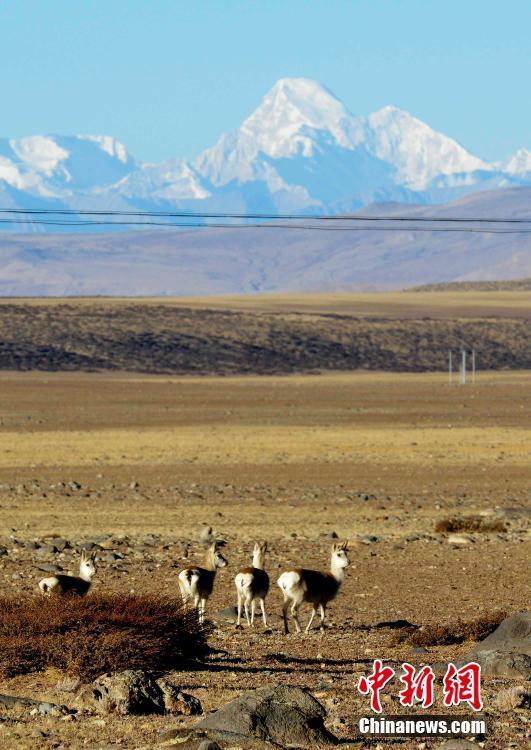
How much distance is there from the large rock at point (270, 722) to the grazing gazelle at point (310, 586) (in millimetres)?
4451

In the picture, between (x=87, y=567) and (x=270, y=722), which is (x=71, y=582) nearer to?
(x=87, y=567)

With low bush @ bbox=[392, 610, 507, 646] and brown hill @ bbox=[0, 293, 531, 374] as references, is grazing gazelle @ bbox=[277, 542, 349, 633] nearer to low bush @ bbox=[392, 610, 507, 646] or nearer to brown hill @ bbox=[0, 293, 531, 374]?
low bush @ bbox=[392, 610, 507, 646]

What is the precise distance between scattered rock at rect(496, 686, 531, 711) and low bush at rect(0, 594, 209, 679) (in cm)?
269

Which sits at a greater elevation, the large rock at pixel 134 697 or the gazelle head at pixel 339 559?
the large rock at pixel 134 697

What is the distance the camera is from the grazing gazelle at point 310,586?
13633mm

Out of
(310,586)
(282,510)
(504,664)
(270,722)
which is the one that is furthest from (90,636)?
(282,510)

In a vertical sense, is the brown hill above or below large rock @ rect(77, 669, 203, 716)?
below

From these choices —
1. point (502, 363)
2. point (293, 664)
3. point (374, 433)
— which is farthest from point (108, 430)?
point (502, 363)

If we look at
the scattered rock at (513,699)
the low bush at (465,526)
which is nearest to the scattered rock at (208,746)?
the scattered rock at (513,699)

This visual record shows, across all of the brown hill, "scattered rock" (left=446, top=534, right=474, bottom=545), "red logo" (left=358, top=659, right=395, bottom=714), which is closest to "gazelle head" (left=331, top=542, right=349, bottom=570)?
"red logo" (left=358, top=659, right=395, bottom=714)

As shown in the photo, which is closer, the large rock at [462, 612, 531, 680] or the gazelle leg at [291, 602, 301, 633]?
the large rock at [462, 612, 531, 680]

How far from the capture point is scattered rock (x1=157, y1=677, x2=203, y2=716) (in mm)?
9734

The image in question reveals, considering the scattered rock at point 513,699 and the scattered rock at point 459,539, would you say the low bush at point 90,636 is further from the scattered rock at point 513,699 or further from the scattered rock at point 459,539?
the scattered rock at point 459,539

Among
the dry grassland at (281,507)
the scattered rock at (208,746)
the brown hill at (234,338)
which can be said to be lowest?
the brown hill at (234,338)
